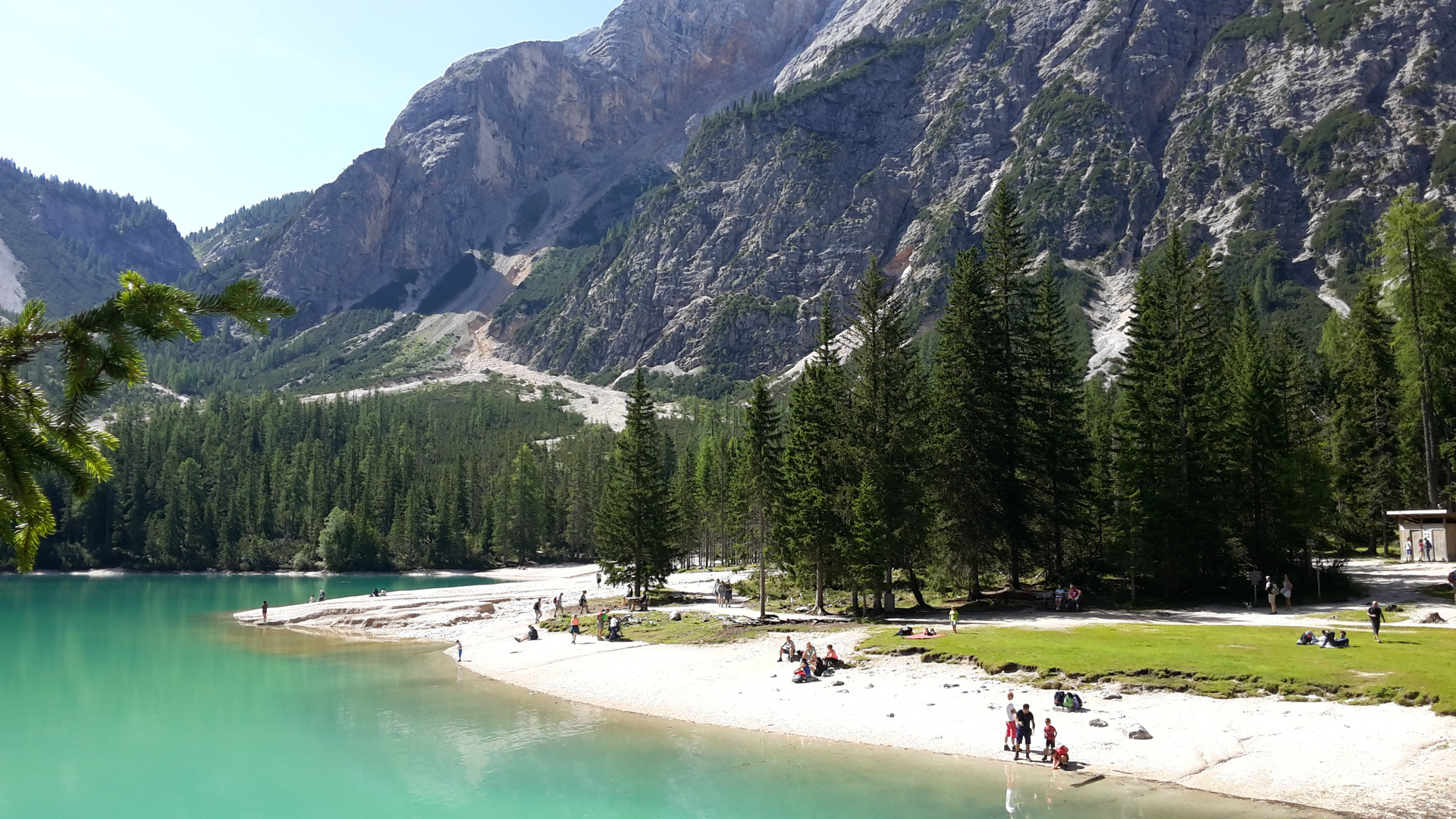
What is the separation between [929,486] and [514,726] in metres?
27.1

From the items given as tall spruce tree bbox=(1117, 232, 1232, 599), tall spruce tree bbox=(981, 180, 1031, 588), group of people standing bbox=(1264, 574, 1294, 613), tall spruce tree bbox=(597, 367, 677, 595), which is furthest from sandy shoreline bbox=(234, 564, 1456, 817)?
tall spruce tree bbox=(597, 367, 677, 595)

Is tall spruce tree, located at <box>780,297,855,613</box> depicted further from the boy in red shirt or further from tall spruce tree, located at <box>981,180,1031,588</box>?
the boy in red shirt

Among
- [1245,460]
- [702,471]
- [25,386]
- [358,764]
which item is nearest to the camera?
[25,386]

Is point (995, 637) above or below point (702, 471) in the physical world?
below

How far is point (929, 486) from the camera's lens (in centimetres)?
5053

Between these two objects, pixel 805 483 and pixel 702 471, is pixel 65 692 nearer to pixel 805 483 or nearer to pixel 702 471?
pixel 805 483

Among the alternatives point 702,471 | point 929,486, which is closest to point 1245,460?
point 929,486

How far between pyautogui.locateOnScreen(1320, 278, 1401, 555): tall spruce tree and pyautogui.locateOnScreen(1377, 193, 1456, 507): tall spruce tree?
811 centimetres

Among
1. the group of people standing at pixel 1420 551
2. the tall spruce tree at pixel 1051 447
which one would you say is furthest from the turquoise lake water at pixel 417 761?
the group of people standing at pixel 1420 551

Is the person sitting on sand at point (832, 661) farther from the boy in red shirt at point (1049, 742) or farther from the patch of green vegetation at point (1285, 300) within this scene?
the patch of green vegetation at point (1285, 300)

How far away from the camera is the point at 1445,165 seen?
19462cm

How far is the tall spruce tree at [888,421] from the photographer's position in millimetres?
47562

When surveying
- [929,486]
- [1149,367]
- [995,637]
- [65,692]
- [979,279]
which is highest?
[979,279]

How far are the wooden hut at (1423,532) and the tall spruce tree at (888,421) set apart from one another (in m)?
29.3
